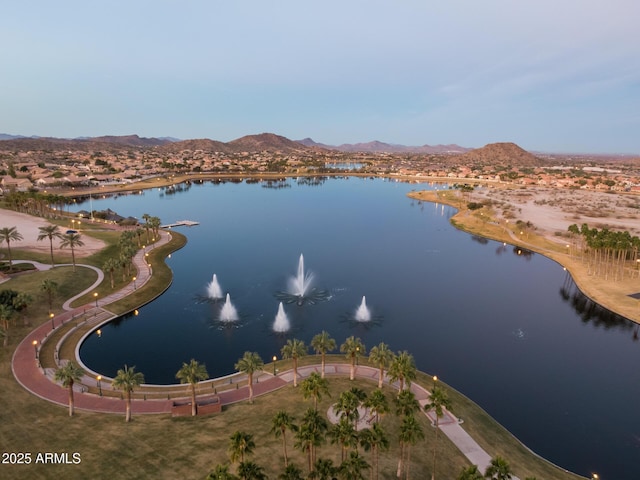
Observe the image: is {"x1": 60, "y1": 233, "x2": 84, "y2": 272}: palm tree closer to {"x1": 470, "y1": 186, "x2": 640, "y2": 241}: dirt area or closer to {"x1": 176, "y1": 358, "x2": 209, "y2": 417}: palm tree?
{"x1": 176, "y1": 358, "x2": 209, "y2": 417}: palm tree

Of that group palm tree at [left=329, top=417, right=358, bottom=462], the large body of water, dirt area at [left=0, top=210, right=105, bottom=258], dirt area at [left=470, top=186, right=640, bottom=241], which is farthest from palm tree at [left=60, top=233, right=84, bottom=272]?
dirt area at [left=470, top=186, right=640, bottom=241]

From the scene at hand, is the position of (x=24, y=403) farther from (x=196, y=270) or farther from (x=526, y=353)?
(x=526, y=353)

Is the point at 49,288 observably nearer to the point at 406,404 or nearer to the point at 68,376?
the point at 68,376

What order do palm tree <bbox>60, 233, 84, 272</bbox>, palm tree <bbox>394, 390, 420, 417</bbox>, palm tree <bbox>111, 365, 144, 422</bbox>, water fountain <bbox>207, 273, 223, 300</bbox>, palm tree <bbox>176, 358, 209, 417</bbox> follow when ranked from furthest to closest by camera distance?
1. palm tree <bbox>60, 233, 84, 272</bbox>
2. water fountain <bbox>207, 273, 223, 300</bbox>
3. palm tree <bbox>176, 358, 209, 417</bbox>
4. palm tree <bbox>111, 365, 144, 422</bbox>
5. palm tree <bbox>394, 390, 420, 417</bbox>

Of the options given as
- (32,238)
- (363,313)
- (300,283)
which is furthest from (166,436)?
(32,238)

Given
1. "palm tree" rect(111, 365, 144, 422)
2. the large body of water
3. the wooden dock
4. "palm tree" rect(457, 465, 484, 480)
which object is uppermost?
"palm tree" rect(457, 465, 484, 480)
